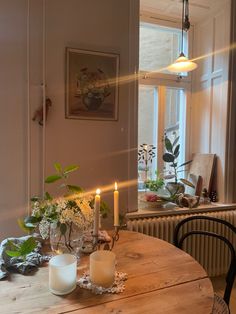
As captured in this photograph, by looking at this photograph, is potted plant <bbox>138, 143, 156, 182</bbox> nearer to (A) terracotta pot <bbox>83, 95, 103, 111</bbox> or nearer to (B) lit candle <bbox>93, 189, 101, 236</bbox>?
(A) terracotta pot <bbox>83, 95, 103, 111</bbox>

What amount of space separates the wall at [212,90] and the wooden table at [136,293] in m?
1.56

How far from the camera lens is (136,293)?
0.98 meters

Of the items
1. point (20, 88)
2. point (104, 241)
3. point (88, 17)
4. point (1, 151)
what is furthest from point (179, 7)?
point (104, 241)

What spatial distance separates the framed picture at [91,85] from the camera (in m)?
2.00

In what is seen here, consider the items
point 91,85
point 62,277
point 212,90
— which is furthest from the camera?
point 212,90

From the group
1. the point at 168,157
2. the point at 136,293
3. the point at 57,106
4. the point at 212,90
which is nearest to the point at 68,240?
the point at 136,293

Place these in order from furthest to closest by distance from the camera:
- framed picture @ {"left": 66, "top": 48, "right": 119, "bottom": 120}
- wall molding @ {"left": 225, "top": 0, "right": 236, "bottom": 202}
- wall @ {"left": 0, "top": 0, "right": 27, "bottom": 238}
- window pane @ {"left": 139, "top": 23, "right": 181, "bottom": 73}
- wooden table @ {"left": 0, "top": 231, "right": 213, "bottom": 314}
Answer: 1. window pane @ {"left": 139, "top": 23, "right": 181, "bottom": 73}
2. wall molding @ {"left": 225, "top": 0, "right": 236, "bottom": 202}
3. framed picture @ {"left": 66, "top": 48, "right": 119, "bottom": 120}
4. wall @ {"left": 0, "top": 0, "right": 27, "bottom": 238}
5. wooden table @ {"left": 0, "top": 231, "right": 213, "bottom": 314}

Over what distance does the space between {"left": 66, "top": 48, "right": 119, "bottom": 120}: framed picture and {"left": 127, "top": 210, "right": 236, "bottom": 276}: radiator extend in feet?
3.07

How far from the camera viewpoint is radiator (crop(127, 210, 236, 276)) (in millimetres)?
2168

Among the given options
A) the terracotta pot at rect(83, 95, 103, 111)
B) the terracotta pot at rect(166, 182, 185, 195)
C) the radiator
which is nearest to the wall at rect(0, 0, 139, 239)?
the terracotta pot at rect(83, 95, 103, 111)

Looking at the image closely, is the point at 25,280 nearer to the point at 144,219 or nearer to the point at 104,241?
the point at 104,241

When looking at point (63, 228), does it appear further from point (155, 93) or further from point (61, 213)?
point (155, 93)

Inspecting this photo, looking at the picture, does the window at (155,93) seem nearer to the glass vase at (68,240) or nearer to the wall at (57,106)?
the wall at (57,106)

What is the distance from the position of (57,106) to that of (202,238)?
1.71 metres
